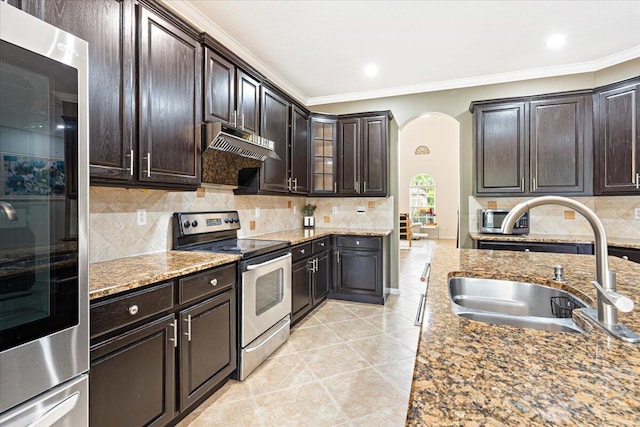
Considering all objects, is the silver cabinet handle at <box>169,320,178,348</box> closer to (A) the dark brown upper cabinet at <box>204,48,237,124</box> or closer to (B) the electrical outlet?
(B) the electrical outlet

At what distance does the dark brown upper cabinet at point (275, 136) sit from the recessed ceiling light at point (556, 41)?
269cm

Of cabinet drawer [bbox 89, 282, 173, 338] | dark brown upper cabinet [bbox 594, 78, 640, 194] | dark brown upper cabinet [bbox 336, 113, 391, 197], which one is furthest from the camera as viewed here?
dark brown upper cabinet [bbox 336, 113, 391, 197]

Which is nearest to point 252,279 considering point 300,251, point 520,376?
point 300,251

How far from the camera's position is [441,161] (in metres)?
10.8

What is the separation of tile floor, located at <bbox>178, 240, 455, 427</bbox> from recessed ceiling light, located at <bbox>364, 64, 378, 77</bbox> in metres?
2.85

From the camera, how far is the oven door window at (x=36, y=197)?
91cm

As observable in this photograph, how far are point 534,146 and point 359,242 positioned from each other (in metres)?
2.26

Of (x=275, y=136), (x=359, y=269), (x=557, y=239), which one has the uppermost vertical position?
(x=275, y=136)

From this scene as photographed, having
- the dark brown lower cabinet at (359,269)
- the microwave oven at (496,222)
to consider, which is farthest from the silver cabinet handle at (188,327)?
the microwave oven at (496,222)

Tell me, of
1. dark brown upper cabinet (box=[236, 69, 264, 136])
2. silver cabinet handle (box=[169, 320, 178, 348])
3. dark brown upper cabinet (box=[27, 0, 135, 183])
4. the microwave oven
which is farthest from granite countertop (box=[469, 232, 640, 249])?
dark brown upper cabinet (box=[27, 0, 135, 183])

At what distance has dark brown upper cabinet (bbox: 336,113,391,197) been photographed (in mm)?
4105

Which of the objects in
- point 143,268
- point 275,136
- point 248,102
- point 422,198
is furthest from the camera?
point 422,198

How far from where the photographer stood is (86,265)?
3.67 ft

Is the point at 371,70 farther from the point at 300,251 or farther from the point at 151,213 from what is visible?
the point at 151,213
